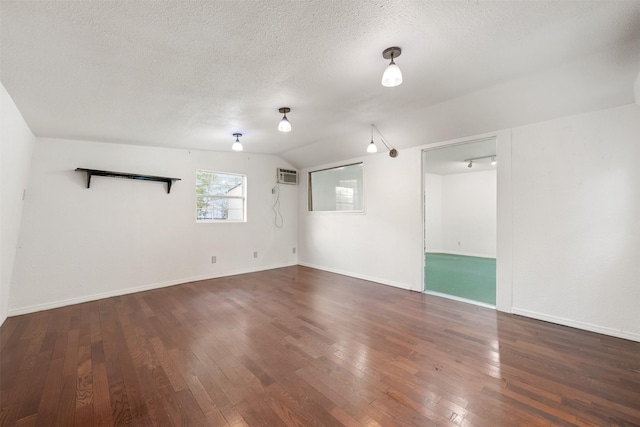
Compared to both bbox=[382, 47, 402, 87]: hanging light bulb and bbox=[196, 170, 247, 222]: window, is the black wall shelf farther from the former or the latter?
bbox=[382, 47, 402, 87]: hanging light bulb

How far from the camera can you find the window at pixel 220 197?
494 cm

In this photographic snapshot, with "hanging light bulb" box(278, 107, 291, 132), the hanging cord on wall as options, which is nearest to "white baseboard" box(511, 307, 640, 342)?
"hanging light bulb" box(278, 107, 291, 132)

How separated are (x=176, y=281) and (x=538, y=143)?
550 cm

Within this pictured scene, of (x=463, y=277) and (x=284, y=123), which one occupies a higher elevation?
(x=284, y=123)

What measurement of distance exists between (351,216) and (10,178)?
4461 mm

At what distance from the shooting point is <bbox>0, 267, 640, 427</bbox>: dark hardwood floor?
62.9 inches

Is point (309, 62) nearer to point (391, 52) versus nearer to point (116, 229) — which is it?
point (391, 52)

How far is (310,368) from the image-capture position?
207 centimetres

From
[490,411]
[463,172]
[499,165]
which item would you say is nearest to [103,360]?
[490,411]

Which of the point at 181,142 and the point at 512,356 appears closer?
the point at 512,356

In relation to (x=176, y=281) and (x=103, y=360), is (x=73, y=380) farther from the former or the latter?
(x=176, y=281)

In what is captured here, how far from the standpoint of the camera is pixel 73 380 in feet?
6.40

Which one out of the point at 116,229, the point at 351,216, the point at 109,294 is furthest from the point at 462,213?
the point at 109,294

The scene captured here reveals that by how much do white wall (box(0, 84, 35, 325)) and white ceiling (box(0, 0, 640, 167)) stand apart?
0.55 feet
